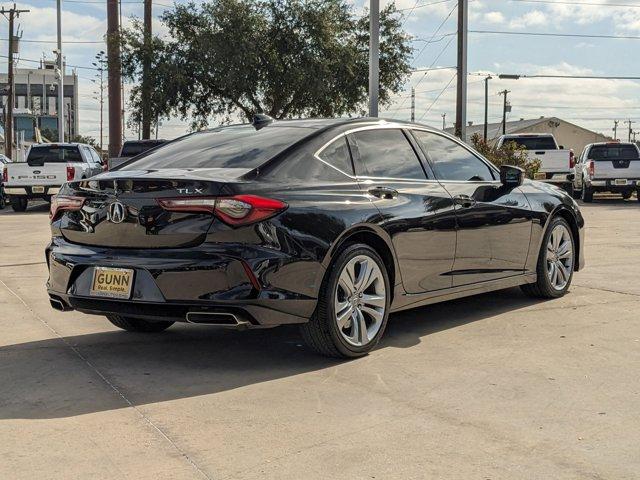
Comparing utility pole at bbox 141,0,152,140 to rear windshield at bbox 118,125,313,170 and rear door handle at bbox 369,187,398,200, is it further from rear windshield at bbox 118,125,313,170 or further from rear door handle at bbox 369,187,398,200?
rear door handle at bbox 369,187,398,200

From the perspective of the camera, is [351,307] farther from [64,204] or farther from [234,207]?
[64,204]

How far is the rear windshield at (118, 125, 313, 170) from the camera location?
5465mm

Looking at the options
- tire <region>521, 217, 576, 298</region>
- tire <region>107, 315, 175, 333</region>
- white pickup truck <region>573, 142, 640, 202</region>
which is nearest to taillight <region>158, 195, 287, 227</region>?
tire <region>107, 315, 175, 333</region>

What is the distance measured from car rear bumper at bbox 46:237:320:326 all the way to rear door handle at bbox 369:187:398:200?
87 centimetres

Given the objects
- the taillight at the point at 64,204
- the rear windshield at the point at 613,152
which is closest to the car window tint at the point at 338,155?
the taillight at the point at 64,204

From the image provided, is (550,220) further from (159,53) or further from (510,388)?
(159,53)

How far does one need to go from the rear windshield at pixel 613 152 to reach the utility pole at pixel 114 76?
16.2m

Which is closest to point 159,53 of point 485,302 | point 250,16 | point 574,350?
point 250,16

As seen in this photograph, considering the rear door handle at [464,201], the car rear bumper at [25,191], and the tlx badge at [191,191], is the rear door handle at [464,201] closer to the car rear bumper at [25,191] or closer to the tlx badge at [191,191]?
the tlx badge at [191,191]

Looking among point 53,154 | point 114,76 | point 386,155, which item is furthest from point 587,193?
point 386,155

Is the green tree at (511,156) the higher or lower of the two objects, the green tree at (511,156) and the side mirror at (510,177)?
the higher

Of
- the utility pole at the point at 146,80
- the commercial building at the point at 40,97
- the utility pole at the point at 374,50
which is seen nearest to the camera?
the utility pole at the point at 374,50

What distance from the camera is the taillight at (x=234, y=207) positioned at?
490 cm

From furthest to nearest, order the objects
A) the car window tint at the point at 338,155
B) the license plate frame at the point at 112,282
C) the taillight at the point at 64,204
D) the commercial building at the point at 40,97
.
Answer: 1. the commercial building at the point at 40,97
2. the car window tint at the point at 338,155
3. the taillight at the point at 64,204
4. the license plate frame at the point at 112,282
